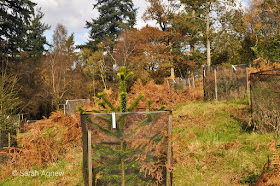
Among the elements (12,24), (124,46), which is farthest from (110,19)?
(12,24)

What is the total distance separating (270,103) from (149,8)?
2106 centimetres

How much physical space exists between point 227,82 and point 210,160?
7042mm

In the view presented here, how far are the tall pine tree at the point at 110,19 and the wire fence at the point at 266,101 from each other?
2949 centimetres

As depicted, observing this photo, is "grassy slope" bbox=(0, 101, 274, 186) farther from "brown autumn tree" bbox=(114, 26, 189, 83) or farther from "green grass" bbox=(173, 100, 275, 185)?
"brown autumn tree" bbox=(114, 26, 189, 83)

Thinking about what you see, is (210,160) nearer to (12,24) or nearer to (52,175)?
(52,175)

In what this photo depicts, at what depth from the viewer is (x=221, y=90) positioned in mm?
10961

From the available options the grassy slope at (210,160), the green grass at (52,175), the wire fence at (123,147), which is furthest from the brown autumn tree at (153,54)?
the wire fence at (123,147)

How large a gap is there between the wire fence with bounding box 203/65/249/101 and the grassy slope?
4113 millimetres

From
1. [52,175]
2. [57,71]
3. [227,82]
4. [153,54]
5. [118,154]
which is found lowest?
[52,175]

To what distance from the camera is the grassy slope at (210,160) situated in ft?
13.2

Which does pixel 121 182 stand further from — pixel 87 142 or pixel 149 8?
pixel 149 8

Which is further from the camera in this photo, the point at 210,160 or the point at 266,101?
the point at 266,101

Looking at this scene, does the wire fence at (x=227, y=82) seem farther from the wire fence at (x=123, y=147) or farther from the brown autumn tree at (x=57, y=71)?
the brown autumn tree at (x=57, y=71)

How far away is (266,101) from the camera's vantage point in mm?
5719
